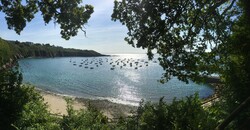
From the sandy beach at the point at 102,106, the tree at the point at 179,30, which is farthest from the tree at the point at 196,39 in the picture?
the sandy beach at the point at 102,106

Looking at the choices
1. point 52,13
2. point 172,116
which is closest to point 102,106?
point 52,13

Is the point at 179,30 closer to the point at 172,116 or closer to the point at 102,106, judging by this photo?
the point at 172,116

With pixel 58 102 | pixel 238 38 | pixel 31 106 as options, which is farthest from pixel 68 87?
pixel 238 38

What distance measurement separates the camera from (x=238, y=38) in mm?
10836

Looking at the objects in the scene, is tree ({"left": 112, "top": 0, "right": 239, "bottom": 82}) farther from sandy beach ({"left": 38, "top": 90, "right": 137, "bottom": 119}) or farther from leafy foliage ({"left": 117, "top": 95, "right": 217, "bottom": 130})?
sandy beach ({"left": 38, "top": 90, "right": 137, "bottom": 119})

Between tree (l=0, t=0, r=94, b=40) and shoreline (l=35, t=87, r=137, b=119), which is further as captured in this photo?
shoreline (l=35, t=87, r=137, b=119)

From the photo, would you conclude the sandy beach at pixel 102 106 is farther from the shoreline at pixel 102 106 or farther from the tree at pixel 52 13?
the tree at pixel 52 13

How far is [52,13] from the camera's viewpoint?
13.4 meters

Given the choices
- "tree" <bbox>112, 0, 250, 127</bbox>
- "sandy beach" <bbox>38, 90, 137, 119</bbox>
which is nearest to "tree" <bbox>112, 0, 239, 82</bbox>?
"tree" <bbox>112, 0, 250, 127</bbox>

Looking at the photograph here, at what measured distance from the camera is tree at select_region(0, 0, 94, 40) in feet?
43.0

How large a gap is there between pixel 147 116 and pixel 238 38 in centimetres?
504

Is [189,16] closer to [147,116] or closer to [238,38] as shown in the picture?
[238,38]

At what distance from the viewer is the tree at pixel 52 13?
13094mm

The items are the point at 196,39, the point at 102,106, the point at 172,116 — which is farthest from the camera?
the point at 102,106
